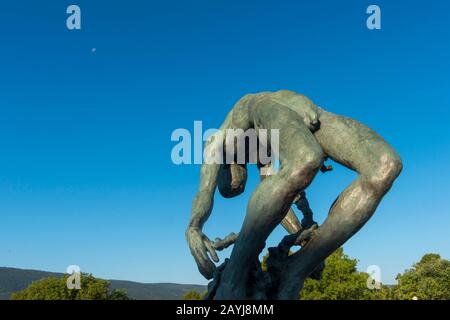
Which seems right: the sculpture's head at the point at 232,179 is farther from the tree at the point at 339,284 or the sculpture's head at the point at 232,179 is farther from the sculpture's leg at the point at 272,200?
the tree at the point at 339,284

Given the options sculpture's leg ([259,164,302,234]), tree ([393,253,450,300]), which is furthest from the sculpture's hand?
tree ([393,253,450,300])

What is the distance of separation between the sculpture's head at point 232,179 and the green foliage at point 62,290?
179 ft

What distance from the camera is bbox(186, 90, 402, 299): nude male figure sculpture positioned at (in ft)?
19.4

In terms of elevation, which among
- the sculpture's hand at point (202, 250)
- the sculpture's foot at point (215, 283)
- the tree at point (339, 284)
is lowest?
the sculpture's foot at point (215, 283)

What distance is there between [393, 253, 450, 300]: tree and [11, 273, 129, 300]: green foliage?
31485mm

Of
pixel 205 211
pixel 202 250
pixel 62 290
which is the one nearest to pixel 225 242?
pixel 202 250

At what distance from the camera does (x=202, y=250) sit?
662cm

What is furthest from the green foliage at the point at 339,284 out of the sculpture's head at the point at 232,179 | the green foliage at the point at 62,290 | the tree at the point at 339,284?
the sculpture's head at the point at 232,179

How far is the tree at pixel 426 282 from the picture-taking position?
55172 mm

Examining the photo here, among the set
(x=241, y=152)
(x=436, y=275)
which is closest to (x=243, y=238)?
(x=241, y=152)

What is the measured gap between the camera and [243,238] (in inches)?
240

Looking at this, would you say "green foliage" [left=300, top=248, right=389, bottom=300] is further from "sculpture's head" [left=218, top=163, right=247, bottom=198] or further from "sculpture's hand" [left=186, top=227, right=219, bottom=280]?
"sculpture's hand" [left=186, top=227, right=219, bottom=280]
